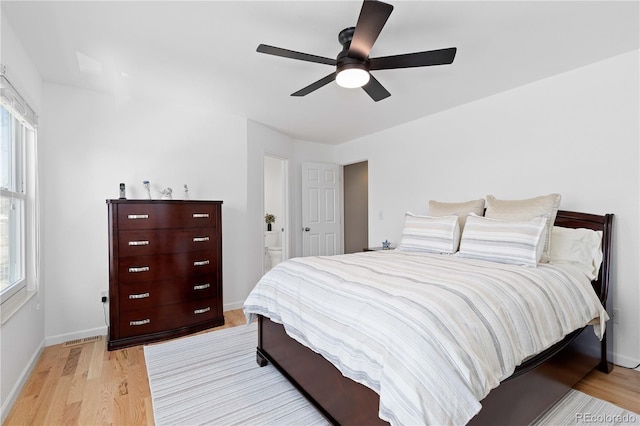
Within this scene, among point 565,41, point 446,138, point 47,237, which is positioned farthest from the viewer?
point 446,138

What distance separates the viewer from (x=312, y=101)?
3.28 metres

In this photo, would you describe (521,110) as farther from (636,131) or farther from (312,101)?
(312,101)

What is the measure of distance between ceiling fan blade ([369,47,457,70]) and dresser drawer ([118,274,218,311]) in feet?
8.42

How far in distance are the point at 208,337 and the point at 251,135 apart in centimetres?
242

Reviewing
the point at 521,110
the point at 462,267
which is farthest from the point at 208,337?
the point at 521,110

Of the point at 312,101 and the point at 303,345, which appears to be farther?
the point at 312,101

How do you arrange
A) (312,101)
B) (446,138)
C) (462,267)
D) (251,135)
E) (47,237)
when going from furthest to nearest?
(251,135) → (446,138) → (312,101) → (47,237) → (462,267)

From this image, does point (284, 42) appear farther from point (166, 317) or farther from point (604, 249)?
point (604, 249)

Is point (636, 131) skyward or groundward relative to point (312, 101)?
groundward

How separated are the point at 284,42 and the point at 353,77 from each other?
57 centimetres

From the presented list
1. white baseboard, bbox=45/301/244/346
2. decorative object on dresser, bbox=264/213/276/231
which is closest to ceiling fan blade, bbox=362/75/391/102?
white baseboard, bbox=45/301/244/346

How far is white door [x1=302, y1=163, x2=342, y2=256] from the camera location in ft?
16.0

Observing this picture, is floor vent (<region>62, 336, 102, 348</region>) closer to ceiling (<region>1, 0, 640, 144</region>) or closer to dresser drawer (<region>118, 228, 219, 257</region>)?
dresser drawer (<region>118, 228, 219, 257</region>)

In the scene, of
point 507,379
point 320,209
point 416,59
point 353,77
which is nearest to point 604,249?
point 507,379
